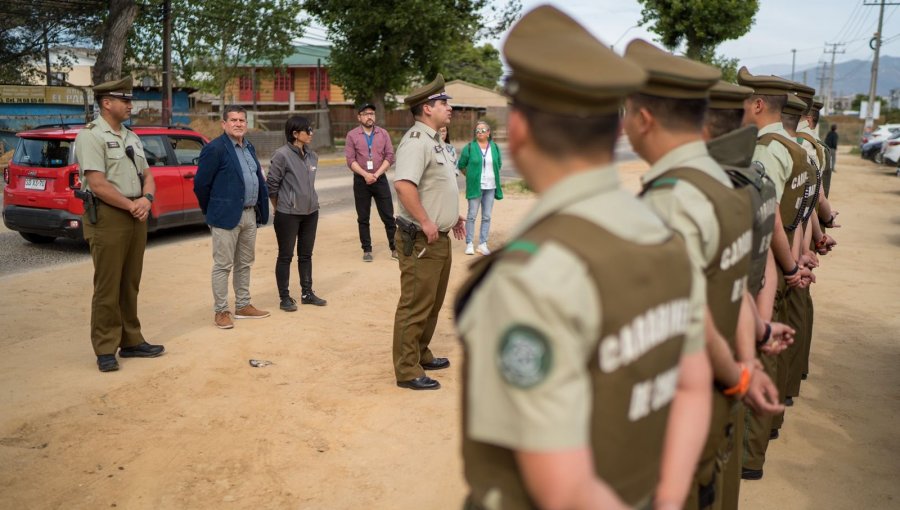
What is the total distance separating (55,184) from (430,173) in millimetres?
7156

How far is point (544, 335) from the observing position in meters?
1.44

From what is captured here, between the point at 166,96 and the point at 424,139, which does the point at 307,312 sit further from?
the point at 166,96

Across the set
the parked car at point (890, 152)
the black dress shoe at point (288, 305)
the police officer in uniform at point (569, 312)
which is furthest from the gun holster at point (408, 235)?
the parked car at point (890, 152)

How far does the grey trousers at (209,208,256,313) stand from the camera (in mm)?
7281

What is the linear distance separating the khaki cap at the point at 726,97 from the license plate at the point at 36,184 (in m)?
10.1

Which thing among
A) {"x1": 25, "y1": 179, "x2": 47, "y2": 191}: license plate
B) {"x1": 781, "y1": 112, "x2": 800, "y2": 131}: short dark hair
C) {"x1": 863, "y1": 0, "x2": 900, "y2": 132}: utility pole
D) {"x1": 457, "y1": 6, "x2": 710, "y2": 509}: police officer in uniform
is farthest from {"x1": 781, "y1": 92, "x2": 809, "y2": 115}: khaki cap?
{"x1": 863, "y1": 0, "x2": 900, "y2": 132}: utility pole

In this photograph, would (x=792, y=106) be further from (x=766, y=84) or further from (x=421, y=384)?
(x=421, y=384)

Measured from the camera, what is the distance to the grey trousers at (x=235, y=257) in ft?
23.9

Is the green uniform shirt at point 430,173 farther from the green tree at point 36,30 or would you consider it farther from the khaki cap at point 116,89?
the green tree at point 36,30

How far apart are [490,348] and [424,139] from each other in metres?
4.44

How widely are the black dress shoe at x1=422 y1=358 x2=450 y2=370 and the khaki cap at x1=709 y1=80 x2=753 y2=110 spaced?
A: 3675 millimetres

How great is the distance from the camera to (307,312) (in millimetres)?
8039

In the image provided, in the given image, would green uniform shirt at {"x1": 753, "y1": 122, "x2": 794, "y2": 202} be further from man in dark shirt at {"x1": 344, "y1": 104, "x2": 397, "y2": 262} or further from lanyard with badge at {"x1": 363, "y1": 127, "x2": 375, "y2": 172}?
lanyard with badge at {"x1": 363, "y1": 127, "x2": 375, "y2": 172}

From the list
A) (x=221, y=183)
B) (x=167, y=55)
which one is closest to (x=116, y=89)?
(x=221, y=183)
